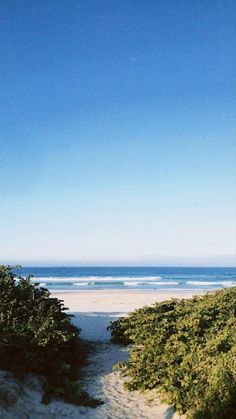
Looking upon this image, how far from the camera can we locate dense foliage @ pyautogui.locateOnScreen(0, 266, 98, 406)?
880 cm

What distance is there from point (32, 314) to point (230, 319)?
4842 millimetres

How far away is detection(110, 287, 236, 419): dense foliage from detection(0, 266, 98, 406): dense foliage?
139 cm

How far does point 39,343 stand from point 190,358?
329 cm

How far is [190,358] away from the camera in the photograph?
8.38 metres

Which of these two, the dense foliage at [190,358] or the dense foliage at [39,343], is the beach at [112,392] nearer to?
the dense foliage at [190,358]

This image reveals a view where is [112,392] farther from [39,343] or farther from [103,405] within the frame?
[39,343]

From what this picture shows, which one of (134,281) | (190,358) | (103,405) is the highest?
(190,358)

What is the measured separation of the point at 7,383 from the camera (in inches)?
321

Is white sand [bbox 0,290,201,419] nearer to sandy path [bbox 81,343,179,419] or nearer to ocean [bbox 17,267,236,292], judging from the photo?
sandy path [bbox 81,343,179,419]

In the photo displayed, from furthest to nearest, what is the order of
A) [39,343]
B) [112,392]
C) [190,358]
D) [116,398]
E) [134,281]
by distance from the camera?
[134,281] → [39,343] → [112,392] → [116,398] → [190,358]

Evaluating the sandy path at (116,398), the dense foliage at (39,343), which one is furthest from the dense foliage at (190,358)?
the dense foliage at (39,343)

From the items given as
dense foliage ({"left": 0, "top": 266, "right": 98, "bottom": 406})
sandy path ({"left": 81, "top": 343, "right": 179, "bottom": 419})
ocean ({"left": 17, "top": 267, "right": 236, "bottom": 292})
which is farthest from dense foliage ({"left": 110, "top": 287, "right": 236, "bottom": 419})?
ocean ({"left": 17, "top": 267, "right": 236, "bottom": 292})

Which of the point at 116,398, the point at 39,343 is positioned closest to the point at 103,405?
the point at 116,398

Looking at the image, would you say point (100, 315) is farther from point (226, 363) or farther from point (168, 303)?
point (226, 363)
